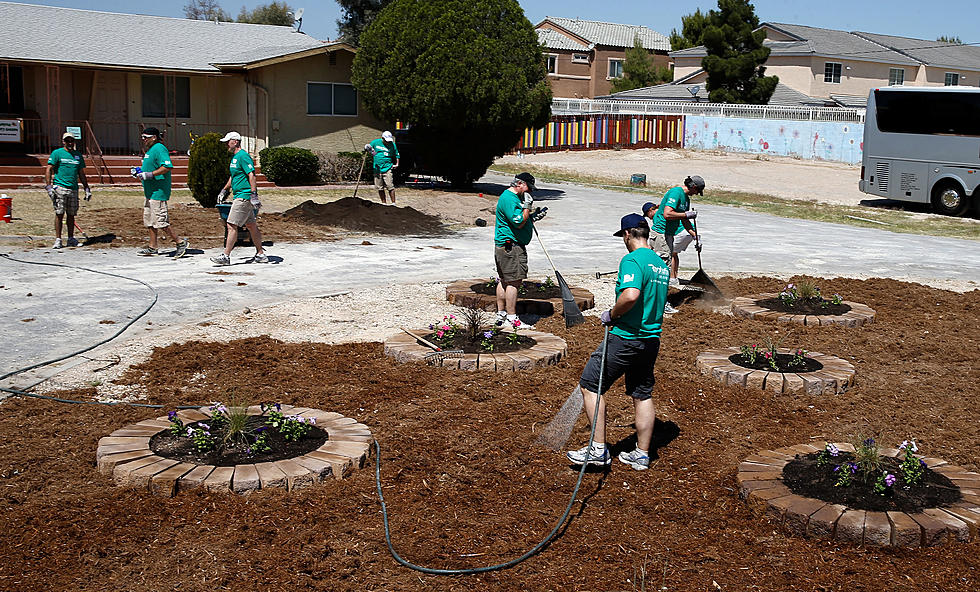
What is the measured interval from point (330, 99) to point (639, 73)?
146ft

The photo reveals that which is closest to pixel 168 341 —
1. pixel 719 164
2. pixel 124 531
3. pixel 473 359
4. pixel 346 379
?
pixel 346 379

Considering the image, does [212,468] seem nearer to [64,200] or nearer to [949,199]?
[64,200]

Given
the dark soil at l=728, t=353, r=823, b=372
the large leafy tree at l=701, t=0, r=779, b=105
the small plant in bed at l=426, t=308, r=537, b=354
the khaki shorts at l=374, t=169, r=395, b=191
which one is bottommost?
the dark soil at l=728, t=353, r=823, b=372

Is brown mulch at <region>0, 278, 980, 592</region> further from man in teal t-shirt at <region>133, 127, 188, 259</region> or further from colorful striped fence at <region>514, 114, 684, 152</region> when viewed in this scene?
colorful striped fence at <region>514, 114, 684, 152</region>

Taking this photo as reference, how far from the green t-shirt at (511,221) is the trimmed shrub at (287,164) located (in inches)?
642

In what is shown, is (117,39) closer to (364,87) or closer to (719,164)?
(364,87)

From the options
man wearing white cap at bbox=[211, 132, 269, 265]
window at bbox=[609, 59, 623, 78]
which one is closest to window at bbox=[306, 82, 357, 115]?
man wearing white cap at bbox=[211, 132, 269, 265]

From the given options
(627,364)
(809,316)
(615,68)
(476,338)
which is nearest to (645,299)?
(627,364)

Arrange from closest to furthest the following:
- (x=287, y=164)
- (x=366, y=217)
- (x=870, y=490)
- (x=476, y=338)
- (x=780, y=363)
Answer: (x=870, y=490) → (x=780, y=363) → (x=476, y=338) → (x=366, y=217) → (x=287, y=164)

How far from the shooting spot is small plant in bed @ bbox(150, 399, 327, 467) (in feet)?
17.2

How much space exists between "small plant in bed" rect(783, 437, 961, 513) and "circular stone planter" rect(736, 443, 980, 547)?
71 millimetres

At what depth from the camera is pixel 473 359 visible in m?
7.43

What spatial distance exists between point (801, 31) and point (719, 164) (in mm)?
27921

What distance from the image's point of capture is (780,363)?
298 inches
